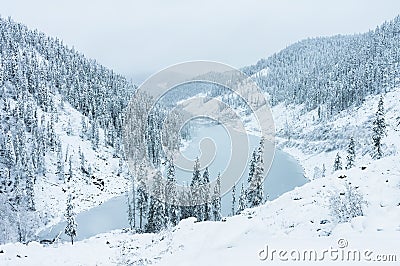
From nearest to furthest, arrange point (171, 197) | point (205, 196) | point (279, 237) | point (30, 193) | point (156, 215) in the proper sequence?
point (279, 237) → point (156, 215) → point (205, 196) → point (171, 197) → point (30, 193)

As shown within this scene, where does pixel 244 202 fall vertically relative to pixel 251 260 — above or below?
above

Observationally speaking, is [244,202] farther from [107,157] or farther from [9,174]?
[107,157]

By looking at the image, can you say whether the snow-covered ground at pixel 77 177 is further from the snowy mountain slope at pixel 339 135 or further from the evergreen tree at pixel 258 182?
the snowy mountain slope at pixel 339 135

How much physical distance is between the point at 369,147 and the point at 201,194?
72.4m

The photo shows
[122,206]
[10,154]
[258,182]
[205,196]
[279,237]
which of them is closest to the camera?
[279,237]

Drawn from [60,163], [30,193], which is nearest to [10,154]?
[60,163]

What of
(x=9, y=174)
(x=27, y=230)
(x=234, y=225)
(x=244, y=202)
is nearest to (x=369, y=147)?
(x=244, y=202)

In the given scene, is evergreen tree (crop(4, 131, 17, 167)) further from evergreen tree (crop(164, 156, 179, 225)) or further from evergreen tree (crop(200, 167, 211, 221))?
evergreen tree (crop(200, 167, 211, 221))

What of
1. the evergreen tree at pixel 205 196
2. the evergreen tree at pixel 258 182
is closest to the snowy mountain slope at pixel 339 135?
the evergreen tree at pixel 205 196

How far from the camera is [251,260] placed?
9.70 m

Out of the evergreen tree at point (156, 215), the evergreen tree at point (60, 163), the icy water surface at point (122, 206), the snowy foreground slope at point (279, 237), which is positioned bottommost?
the snowy foreground slope at point (279, 237)

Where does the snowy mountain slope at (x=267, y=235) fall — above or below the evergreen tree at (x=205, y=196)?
below

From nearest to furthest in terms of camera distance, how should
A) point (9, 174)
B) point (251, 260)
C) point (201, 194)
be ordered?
point (251, 260) → point (201, 194) → point (9, 174)

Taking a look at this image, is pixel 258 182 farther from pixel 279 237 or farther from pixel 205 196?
pixel 279 237
